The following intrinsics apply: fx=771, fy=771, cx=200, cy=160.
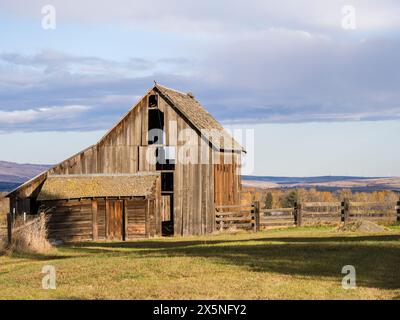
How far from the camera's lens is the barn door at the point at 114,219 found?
41.7 meters

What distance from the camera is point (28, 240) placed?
31172 mm

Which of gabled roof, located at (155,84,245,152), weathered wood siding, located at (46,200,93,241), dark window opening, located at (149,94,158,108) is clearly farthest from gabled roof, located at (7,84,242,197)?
weathered wood siding, located at (46,200,93,241)

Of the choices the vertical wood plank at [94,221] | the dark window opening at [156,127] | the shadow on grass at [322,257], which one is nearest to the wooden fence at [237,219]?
the dark window opening at [156,127]

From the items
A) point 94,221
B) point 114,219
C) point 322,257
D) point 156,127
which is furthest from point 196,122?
point 322,257

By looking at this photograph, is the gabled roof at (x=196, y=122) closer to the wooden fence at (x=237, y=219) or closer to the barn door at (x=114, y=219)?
the wooden fence at (x=237, y=219)

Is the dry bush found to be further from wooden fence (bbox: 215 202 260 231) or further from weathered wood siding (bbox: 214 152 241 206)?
weathered wood siding (bbox: 214 152 241 206)

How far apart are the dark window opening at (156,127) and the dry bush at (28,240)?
518 inches

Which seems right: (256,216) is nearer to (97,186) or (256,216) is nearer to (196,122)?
(196,122)

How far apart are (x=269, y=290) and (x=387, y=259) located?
7039mm

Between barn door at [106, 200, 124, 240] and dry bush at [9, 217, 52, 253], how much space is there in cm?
918

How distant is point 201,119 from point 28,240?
1736 cm

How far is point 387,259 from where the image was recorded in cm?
2345

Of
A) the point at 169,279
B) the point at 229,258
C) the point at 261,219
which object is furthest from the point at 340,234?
the point at 169,279
